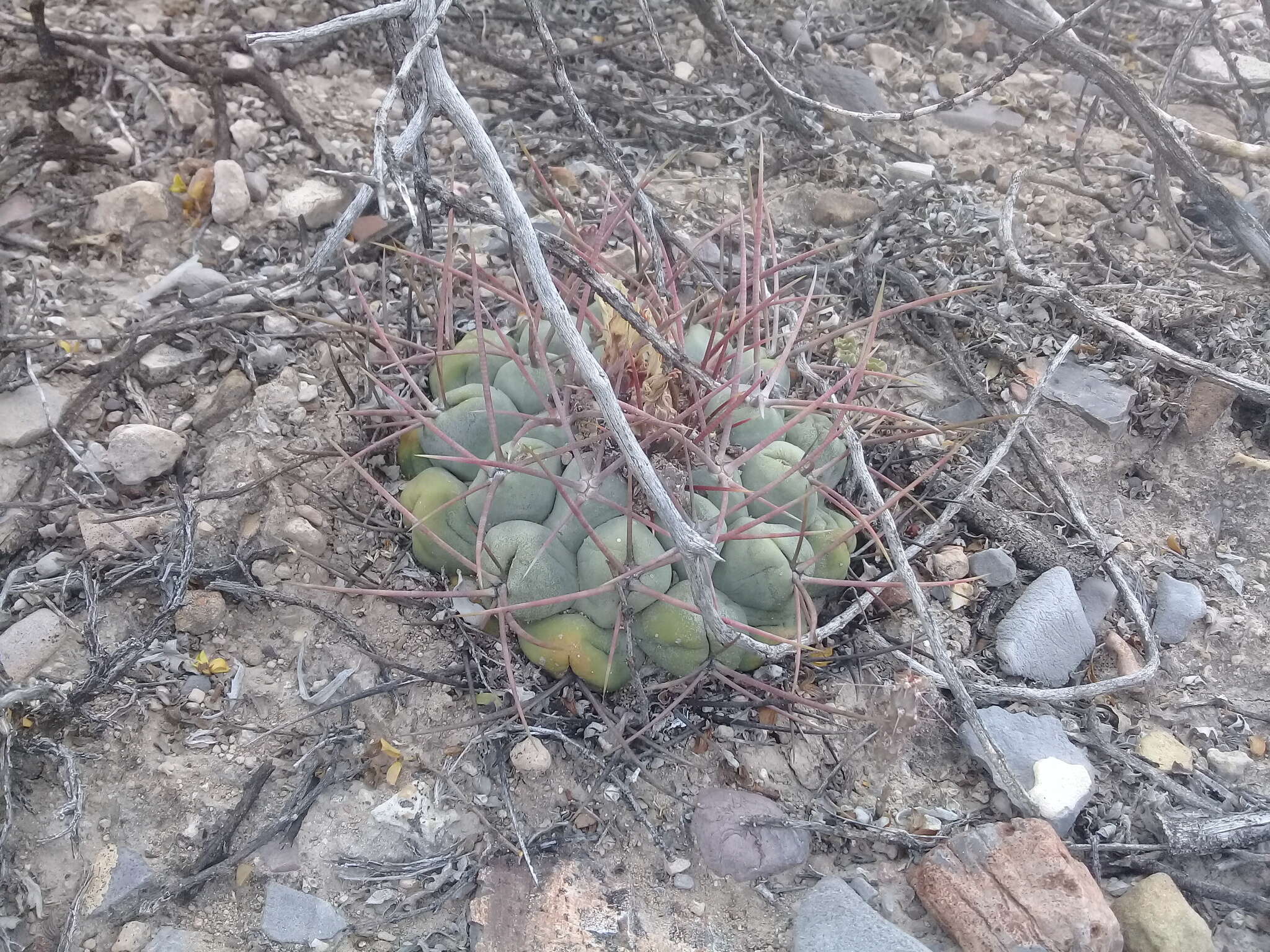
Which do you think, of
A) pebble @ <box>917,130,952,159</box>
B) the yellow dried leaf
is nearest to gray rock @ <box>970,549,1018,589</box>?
the yellow dried leaf

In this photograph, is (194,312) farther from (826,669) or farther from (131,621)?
(826,669)

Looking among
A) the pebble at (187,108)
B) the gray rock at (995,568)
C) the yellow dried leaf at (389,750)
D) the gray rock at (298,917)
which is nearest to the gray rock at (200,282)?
the pebble at (187,108)

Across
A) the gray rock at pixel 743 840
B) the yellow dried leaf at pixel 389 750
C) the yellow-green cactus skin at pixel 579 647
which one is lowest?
the yellow dried leaf at pixel 389 750

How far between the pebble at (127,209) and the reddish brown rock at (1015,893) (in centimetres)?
254

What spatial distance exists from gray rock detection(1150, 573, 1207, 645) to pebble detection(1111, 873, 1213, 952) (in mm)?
669

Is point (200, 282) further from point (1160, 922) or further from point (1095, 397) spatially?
point (1160, 922)

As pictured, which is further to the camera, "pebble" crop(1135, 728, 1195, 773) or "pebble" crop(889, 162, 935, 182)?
"pebble" crop(889, 162, 935, 182)

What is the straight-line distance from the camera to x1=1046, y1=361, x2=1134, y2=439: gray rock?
2473 mm

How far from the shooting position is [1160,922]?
162 centimetres

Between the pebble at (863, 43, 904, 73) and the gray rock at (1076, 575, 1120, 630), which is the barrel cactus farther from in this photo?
the pebble at (863, 43, 904, 73)

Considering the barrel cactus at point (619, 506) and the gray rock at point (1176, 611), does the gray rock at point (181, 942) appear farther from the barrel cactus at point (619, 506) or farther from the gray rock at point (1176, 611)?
the gray rock at point (1176, 611)

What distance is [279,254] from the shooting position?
2.68 m

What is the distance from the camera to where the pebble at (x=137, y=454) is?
2.12m

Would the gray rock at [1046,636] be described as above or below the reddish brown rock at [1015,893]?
above
